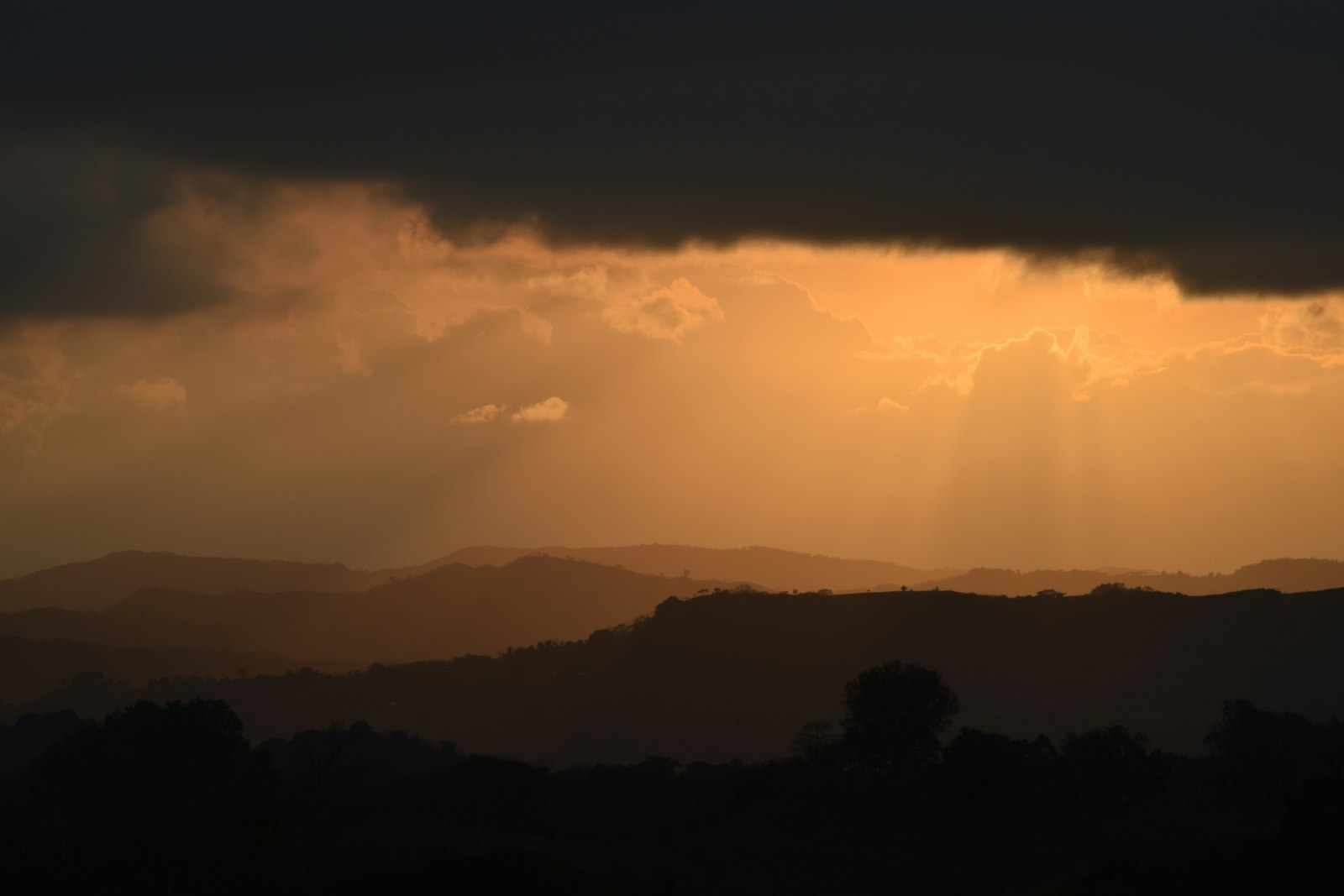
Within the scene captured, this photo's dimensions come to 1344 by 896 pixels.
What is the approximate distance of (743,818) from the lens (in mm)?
153125

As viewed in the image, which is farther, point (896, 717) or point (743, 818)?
point (896, 717)

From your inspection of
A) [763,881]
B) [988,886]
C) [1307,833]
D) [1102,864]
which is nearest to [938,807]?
[988,886]

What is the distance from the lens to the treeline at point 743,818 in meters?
96.2

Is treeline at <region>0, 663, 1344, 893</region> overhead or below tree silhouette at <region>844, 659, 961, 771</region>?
below

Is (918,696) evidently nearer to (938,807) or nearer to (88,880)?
(938,807)

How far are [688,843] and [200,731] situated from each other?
66.6m

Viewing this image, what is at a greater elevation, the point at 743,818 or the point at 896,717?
the point at 896,717

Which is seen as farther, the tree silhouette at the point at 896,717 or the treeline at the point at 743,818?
the tree silhouette at the point at 896,717

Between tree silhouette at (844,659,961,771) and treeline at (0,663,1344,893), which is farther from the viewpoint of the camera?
tree silhouette at (844,659,961,771)

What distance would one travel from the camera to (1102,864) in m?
104

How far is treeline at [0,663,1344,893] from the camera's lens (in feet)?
316

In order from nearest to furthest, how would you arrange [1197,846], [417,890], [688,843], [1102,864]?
[417,890] → [1102,864] → [1197,846] → [688,843]

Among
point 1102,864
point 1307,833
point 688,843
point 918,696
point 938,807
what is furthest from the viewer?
point 918,696

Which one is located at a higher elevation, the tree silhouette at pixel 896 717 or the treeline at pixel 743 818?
the tree silhouette at pixel 896 717
